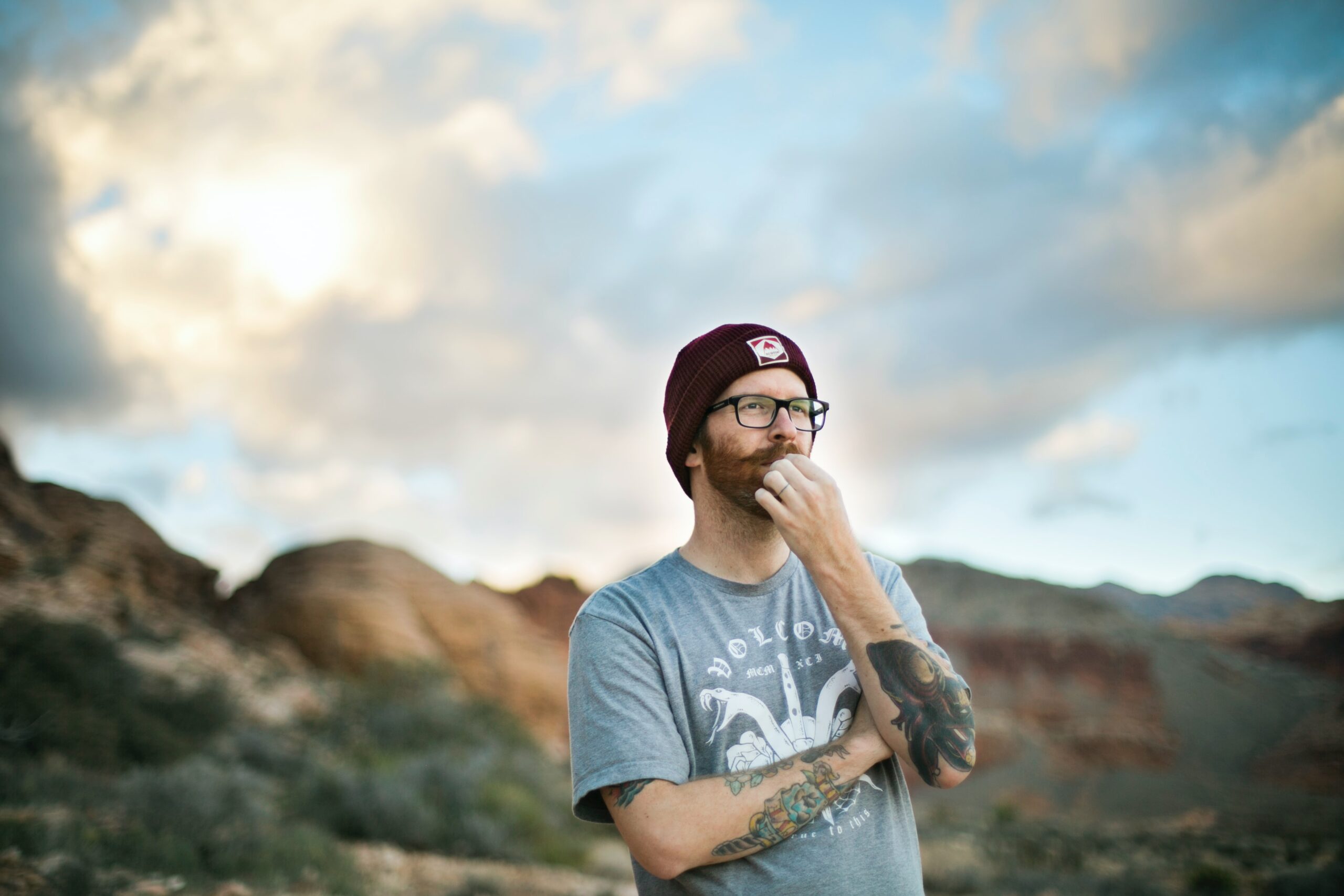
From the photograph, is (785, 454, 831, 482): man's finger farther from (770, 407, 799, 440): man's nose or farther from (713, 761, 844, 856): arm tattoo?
(713, 761, 844, 856): arm tattoo

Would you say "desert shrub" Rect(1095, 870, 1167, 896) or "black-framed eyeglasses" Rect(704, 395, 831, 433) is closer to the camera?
"black-framed eyeglasses" Rect(704, 395, 831, 433)

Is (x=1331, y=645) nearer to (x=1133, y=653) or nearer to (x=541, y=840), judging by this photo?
(x=1133, y=653)

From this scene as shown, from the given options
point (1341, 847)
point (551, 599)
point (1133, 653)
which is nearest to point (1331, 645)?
point (1133, 653)

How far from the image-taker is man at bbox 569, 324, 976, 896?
1731 millimetres

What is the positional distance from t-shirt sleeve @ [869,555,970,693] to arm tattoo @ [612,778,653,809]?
2.52 feet

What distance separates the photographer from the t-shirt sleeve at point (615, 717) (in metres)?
1.75

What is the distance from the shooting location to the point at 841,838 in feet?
5.86

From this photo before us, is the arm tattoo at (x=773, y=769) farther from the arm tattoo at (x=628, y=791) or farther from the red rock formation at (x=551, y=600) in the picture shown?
the red rock formation at (x=551, y=600)

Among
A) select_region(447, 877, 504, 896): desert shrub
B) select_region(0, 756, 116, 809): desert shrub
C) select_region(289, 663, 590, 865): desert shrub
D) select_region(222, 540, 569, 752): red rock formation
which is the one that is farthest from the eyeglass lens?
select_region(222, 540, 569, 752): red rock formation

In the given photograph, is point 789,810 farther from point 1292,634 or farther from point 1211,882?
point 1292,634

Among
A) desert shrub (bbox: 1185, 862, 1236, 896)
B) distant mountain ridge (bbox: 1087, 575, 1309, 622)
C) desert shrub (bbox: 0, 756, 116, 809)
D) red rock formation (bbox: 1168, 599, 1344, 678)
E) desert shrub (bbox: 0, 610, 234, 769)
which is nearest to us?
desert shrub (bbox: 0, 756, 116, 809)

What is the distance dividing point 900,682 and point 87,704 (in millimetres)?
10007

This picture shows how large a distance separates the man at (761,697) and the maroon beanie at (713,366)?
0.01m

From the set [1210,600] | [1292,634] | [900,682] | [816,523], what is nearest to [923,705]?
[900,682]
